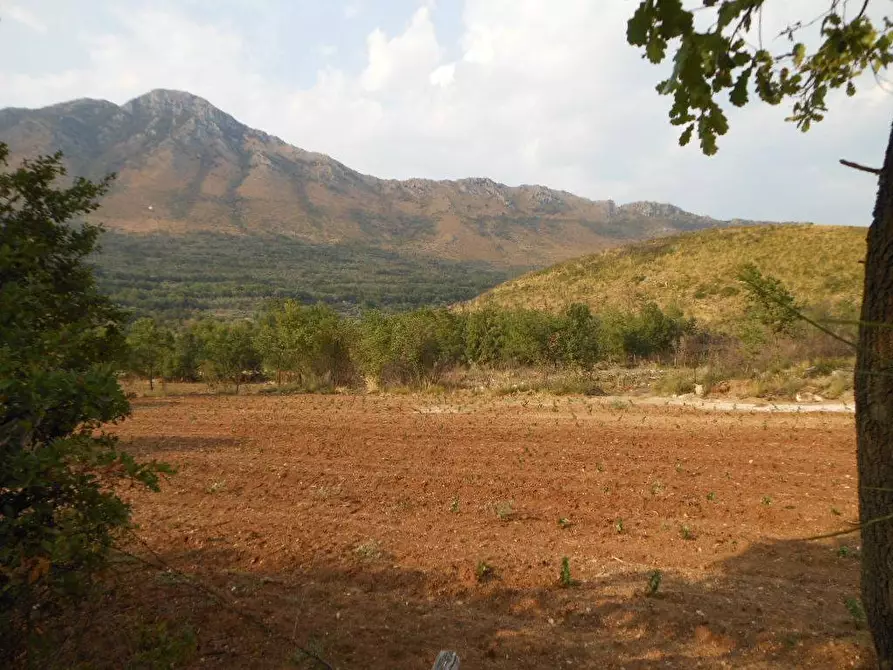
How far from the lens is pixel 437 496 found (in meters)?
7.95

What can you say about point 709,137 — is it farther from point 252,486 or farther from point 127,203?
point 127,203

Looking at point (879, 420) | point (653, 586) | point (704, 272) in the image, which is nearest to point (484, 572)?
point (653, 586)

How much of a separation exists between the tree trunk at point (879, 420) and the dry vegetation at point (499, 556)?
0.24 metres

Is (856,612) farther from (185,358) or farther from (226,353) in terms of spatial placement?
(185,358)

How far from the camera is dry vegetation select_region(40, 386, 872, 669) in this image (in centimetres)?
387

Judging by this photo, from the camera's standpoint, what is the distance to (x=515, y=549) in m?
5.85

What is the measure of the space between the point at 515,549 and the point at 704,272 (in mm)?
48346

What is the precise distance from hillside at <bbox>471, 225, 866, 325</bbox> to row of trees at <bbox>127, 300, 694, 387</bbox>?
8149mm

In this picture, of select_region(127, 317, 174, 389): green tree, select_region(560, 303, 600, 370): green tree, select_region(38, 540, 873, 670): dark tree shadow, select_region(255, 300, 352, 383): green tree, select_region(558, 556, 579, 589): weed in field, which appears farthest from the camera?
select_region(127, 317, 174, 389): green tree

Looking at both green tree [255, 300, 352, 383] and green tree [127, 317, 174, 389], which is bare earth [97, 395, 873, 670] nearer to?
green tree [255, 300, 352, 383]

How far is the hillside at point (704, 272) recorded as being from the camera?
126 feet

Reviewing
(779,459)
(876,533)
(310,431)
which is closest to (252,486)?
(310,431)

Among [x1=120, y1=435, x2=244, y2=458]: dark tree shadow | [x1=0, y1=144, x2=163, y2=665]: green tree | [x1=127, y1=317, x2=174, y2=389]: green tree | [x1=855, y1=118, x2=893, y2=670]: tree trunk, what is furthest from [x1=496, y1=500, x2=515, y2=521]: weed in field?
[x1=127, y1=317, x2=174, y2=389]: green tree

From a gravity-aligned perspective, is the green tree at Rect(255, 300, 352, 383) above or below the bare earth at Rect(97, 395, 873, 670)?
above
